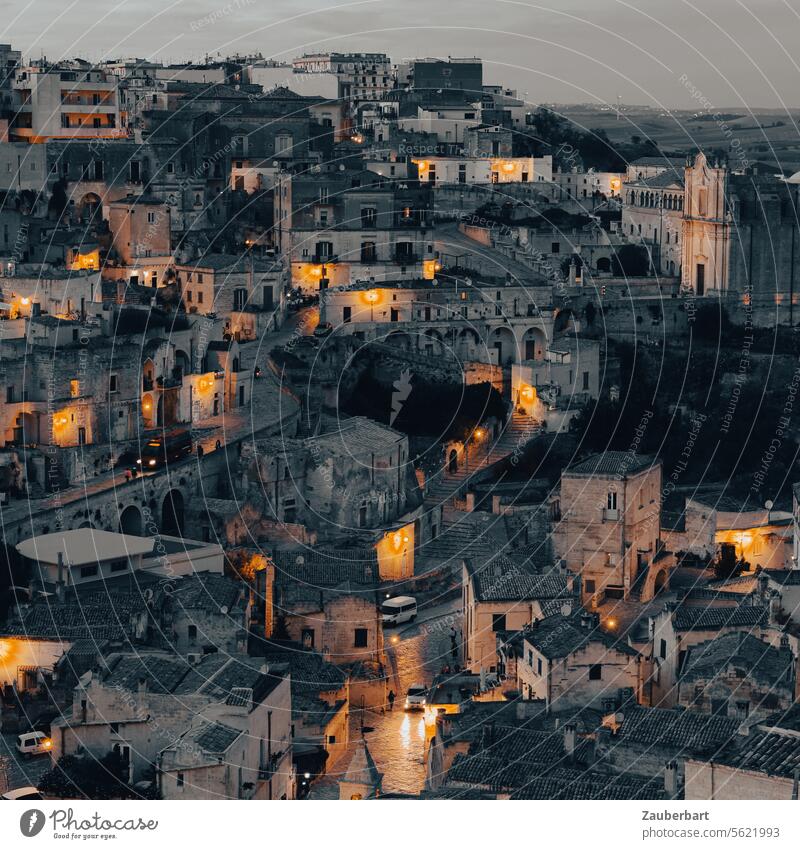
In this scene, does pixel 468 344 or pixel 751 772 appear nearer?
pixel 751 772

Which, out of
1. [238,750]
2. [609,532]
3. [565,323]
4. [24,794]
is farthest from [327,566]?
[565,323]

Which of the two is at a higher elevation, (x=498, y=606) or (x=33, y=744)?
(x=498, y=606)

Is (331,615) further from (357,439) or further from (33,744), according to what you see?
(357,439)

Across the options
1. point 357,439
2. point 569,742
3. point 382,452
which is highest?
point 357,439

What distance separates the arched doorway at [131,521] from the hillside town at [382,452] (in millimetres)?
30

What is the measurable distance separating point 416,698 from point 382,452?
4989 mm

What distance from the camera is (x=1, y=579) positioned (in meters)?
22.5

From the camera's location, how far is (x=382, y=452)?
2566 cm

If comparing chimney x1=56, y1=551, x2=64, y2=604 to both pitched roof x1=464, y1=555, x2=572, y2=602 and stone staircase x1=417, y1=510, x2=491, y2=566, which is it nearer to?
pitched roof x1=464, y1=555, x2=572, y2=602

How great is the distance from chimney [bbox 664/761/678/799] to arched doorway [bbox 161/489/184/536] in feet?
28.7

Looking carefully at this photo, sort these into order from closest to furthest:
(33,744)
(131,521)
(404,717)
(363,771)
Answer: (363,771), (33,744), (404,717), (131,521)

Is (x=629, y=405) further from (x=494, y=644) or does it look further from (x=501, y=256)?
(x=494, y=644)

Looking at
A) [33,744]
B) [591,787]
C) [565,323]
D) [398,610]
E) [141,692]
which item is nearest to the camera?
[591,787]

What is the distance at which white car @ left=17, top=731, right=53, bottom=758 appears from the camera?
63.2 ft
